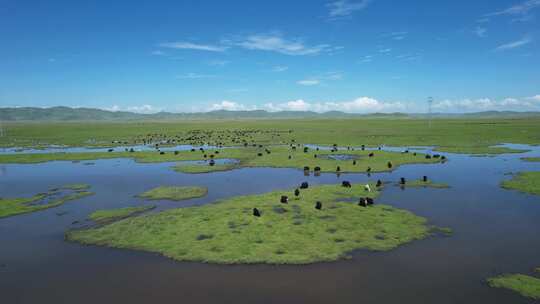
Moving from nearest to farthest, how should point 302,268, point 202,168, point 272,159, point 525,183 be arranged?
point 302,268 < point 525,183 < point 202,168 < point 272,159

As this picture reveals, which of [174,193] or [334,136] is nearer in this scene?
[174,193]

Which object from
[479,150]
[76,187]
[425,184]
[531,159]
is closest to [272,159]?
[425,184]

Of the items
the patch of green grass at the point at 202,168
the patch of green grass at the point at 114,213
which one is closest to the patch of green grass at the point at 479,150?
the patch of green grass at the point at 202,168

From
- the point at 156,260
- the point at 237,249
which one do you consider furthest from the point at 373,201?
the point at 156,260

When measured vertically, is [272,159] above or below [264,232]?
above

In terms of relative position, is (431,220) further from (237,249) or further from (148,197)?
(148,197)

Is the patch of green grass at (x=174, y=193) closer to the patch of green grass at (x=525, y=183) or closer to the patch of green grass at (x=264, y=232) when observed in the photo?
the patch of green grass at (x=264, y=232)

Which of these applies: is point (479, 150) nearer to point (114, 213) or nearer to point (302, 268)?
point (302, 268)

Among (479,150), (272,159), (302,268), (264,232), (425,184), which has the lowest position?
(302,268)
